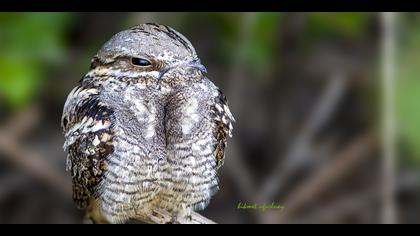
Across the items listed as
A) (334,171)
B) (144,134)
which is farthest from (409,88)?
(144,134)

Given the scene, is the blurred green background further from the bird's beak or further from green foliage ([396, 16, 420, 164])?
the bird's beak

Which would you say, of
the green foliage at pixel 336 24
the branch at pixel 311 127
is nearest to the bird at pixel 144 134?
the green foliage at pixel 336 24

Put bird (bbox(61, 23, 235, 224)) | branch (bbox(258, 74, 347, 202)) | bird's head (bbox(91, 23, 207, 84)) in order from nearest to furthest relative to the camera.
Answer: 1. bird's head (bbox(91, 23, 207, 84))
2. bird (bbox(61, 23, 235, 224))
3. branch (bbox(258, 74, 347, 202))

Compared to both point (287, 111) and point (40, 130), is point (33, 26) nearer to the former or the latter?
point (40, 130)

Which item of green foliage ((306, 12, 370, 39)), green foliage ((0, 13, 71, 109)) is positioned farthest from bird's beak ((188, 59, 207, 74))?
green foliage ((306, 12, 370, 39))

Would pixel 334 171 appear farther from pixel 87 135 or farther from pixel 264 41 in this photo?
pixel 87 135

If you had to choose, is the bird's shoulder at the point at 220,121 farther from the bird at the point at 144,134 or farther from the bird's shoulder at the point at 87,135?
the bird's shoulder at the point at 87,135

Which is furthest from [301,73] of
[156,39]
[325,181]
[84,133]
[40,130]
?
[156,39]
